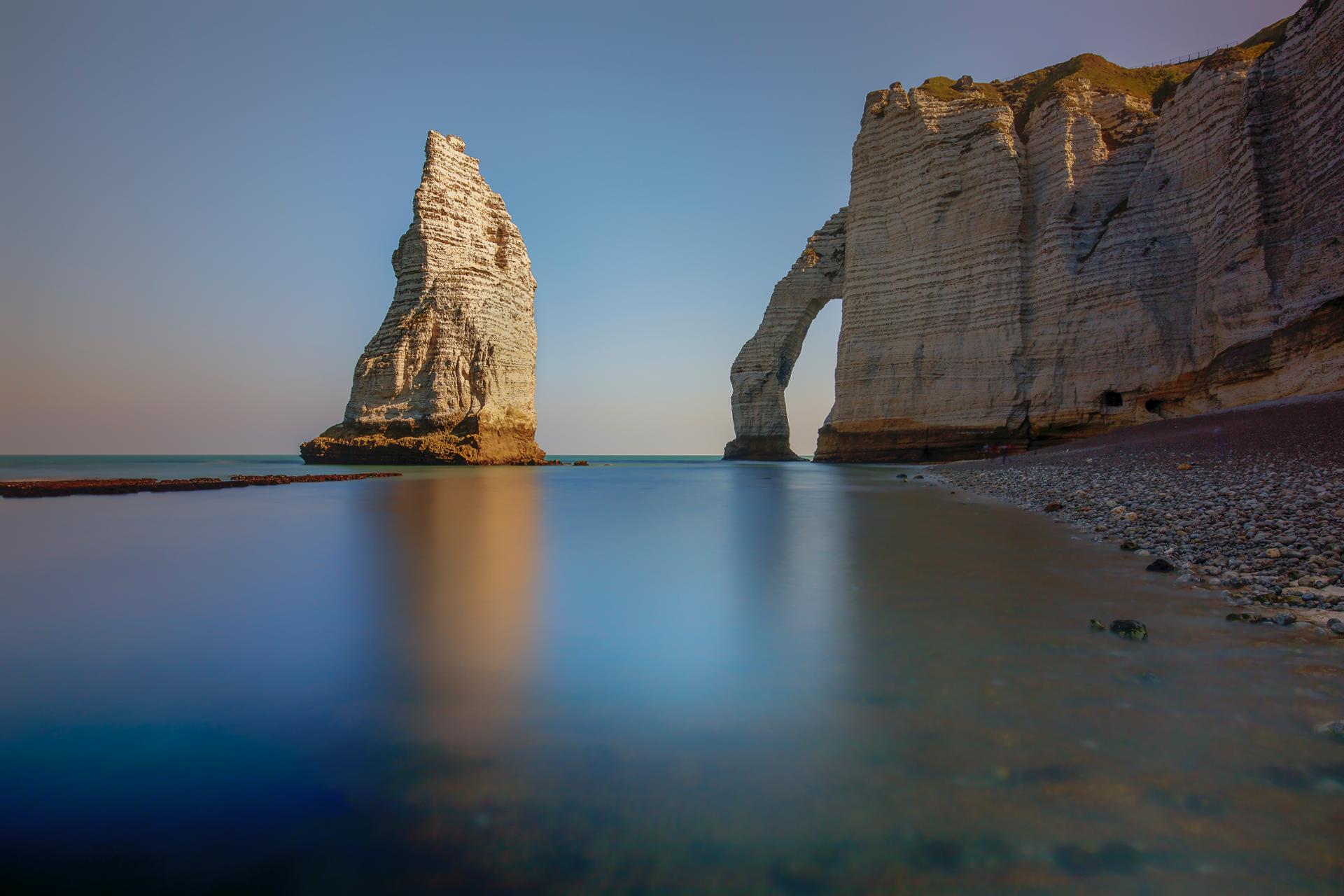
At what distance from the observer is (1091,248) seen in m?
23.5

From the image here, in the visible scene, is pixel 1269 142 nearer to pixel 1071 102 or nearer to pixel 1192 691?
pixel 1071 102

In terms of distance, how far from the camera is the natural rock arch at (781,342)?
42.3m

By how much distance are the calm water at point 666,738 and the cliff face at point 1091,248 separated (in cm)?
1669

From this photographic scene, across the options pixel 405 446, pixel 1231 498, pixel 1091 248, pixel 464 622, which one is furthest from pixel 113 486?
pixel 1091 248

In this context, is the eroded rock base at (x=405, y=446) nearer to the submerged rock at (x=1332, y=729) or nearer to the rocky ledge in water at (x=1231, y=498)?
the rocky ledge in water at (x=1231, y=498)

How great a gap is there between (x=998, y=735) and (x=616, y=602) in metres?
2.76

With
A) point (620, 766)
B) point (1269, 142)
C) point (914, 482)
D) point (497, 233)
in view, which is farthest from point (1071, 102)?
point (620, 766)

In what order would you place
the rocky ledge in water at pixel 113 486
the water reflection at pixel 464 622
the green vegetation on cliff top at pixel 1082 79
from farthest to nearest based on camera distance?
1. the green vegetation on cliff top at pixel 1082 79
2. the rocky ledge in water at pixel 113 486
3. the water reflection at pixel 464 622

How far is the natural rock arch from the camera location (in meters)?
42.3

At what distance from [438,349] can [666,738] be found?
33392 mm

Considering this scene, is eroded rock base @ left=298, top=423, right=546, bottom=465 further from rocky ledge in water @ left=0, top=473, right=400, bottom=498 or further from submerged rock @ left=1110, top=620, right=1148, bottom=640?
submerged rock @ left=1110, top=620, right=1148, bottom=640

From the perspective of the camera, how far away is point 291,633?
12.2 ft

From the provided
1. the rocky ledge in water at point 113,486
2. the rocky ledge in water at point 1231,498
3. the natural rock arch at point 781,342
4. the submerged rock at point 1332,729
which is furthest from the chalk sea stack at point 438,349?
the submerged rock at point 1332,729

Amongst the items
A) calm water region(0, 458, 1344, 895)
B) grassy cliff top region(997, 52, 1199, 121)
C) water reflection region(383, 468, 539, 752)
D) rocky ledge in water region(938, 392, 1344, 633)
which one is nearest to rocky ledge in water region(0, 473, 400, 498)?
water reflection region(383, 468, 539, 752)
